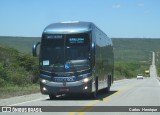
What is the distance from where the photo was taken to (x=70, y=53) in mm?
22938

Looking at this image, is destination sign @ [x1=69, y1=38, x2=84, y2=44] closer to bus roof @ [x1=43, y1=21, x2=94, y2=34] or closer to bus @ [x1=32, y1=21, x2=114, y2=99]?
bus @ [x1=32, y1=21, x2=114, y2=99]

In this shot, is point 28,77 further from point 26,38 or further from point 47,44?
point 26,38

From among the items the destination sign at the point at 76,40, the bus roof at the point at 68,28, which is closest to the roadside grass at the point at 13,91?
the bus roof at the point at 68,28

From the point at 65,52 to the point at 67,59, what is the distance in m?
0.40

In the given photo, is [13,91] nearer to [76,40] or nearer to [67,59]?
[67,59]

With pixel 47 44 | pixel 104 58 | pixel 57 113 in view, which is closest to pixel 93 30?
pixel 47 44

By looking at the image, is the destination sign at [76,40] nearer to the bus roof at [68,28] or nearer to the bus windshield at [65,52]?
the bus windshield at [65,52]

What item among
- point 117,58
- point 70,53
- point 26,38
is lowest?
point 117,58

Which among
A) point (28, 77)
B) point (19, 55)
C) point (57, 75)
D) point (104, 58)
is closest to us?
point (57, 75)

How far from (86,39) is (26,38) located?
12899 centimetres

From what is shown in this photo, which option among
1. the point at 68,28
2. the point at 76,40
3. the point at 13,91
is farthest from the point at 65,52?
the point at 13,91

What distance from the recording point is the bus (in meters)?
22.7

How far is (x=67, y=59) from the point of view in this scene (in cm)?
2280

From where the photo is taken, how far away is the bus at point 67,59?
2270cm
